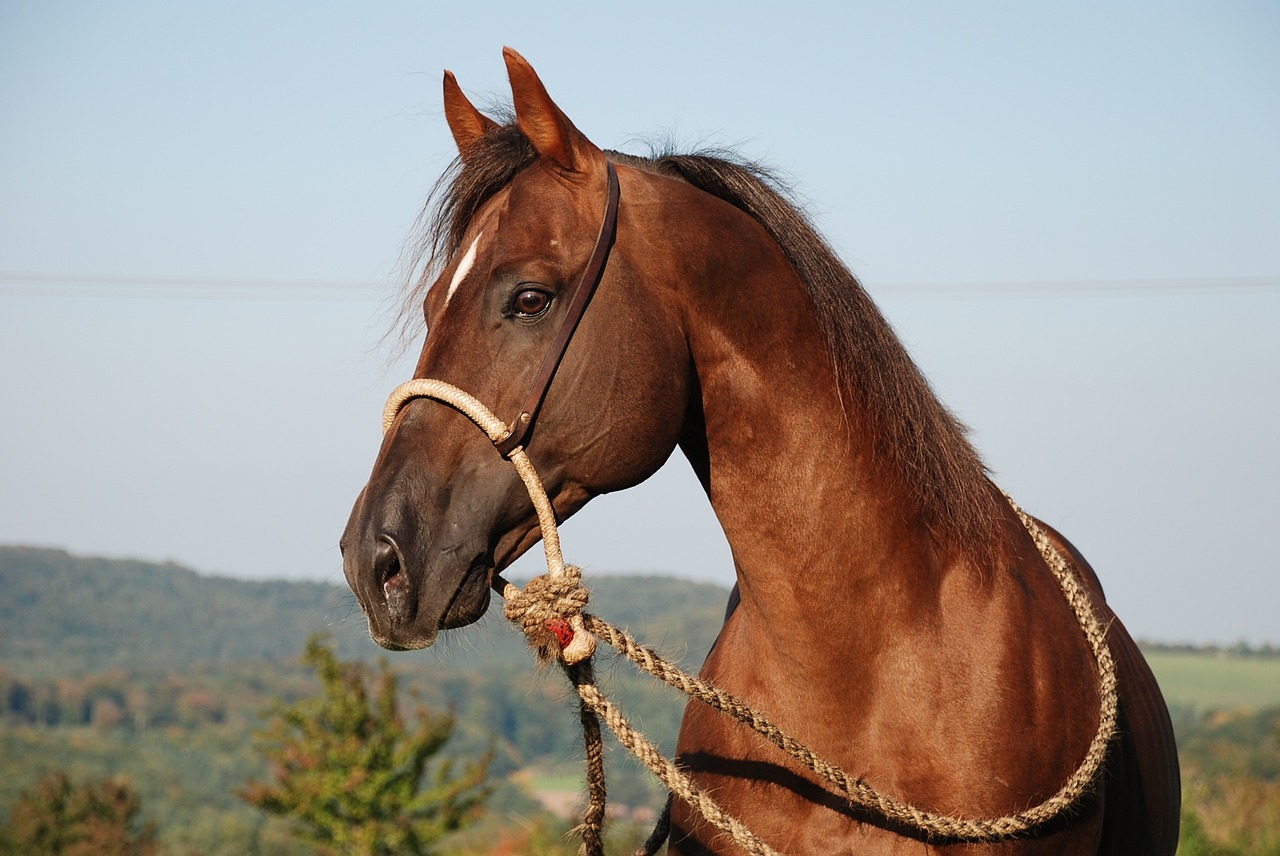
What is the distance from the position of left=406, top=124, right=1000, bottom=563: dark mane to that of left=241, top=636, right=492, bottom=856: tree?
16600mm

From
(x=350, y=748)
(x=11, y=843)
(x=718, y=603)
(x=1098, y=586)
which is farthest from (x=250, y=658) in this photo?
(x=1098, y=586)

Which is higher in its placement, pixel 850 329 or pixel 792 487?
pixel 850 329

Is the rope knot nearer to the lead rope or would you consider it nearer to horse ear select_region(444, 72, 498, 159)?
the lead rope

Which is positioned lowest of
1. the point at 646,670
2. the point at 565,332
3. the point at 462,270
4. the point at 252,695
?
the point at 252,695

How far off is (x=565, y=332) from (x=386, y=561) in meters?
0.61

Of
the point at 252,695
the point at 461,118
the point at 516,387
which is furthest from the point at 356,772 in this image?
the point at 252,695

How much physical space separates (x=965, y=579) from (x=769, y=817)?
0.74m

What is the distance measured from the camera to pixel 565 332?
8.05 feet

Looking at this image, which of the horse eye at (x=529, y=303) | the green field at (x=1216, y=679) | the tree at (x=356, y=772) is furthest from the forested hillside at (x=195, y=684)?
the horse eye at (x=529, y=303)

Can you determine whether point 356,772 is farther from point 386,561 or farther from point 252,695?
point 252,695

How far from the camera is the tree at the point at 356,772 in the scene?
18297mm

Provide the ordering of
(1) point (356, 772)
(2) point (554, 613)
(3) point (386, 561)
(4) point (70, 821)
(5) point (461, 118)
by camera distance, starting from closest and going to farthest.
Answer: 1. (3) point (386, 561)
2. (2) point (554, 613)
3. (5) point (461, 118)
4. (1) point (356, 772)
5. (4) point (70, 821)

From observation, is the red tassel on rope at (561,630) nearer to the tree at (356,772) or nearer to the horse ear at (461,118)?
the horse ear at (461,118)

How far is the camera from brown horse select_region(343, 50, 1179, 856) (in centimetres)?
243
